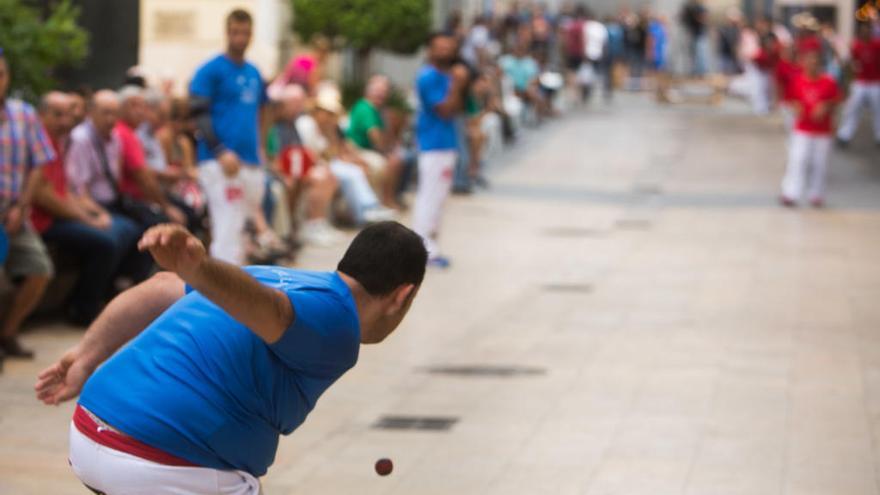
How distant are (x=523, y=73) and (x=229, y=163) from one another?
62.1ft

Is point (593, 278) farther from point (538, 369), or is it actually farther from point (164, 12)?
point (164, 12)

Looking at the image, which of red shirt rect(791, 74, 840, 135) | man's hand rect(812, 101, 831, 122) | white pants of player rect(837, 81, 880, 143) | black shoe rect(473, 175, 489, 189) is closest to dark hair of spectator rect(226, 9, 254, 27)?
red shirt rect(791, 74, 840, 135)

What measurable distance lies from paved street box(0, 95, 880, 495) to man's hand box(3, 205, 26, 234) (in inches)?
30.3

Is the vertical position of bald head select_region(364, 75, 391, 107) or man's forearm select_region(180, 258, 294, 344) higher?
man's forearm select_region(180, 258, 294, 344)

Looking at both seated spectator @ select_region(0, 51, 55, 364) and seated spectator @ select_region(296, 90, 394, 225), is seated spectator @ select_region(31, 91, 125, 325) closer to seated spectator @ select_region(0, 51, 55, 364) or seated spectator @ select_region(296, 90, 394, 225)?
seated spectator @ select_region(0, 51, 55, 364)

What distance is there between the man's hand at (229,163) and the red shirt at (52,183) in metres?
1.36

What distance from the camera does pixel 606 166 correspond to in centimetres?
2514

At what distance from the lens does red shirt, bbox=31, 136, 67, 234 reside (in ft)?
35.1

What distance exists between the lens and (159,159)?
13.4 meters

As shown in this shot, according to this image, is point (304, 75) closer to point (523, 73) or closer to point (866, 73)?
point (866, 73)

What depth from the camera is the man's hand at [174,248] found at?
11.2 ft

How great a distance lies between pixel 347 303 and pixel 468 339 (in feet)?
24.3

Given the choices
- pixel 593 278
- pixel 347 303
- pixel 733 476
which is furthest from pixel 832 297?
pixel 347 303

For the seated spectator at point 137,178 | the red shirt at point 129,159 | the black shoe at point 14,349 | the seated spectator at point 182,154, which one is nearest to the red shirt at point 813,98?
the seated spectator at point 182,154
